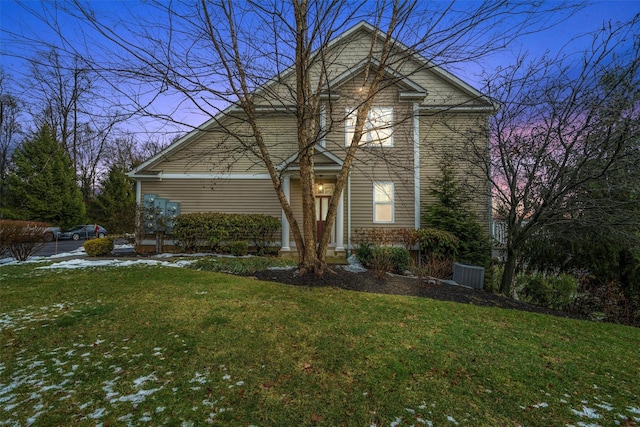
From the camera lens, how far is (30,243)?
9594 mm

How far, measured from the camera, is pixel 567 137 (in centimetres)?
634

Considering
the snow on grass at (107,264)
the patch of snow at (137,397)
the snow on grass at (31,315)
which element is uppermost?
the snow on grass at (107,264)

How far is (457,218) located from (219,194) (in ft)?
29.8

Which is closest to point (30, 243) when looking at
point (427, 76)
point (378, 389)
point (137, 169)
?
point (137, 169)

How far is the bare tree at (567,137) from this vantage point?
5703 mm

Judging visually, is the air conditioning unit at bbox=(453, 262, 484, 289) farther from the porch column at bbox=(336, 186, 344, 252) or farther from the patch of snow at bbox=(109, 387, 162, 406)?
the patch of snow at bbox=(109, 387, 162, 406)

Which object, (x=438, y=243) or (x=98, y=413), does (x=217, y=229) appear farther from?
(x=98, y=413)

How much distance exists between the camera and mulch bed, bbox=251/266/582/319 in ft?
19.7

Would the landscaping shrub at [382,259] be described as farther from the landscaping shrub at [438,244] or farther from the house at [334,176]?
the house at [334,176]

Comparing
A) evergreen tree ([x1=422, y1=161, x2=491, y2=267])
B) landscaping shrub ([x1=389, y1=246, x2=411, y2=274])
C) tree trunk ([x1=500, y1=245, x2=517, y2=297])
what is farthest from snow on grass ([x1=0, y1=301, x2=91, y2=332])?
evergreen tree ([x1=422, y1=161, x2=491, y2=267])

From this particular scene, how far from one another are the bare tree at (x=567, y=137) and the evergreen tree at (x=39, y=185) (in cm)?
2919

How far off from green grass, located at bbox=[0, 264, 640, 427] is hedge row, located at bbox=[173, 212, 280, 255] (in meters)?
5.41

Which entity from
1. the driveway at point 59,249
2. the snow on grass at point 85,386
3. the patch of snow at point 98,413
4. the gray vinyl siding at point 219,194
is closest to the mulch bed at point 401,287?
the snow on grass at point 85,386

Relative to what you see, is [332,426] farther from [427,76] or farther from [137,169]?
[427,76]
